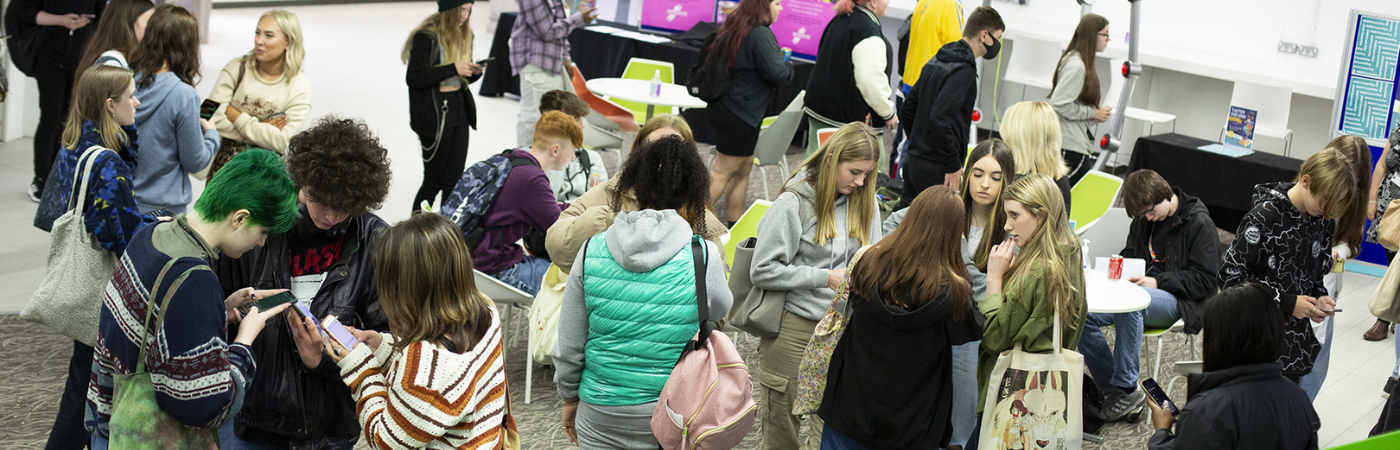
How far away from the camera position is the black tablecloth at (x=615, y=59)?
354 inches

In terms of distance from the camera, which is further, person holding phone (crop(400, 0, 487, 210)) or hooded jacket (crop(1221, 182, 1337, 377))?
person holding phone (crop(400, 0, 487, 210))

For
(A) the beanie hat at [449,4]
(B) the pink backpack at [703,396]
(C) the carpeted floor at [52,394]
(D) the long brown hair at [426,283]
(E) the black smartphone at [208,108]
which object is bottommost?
(C) the carpeted floor at [52,394]

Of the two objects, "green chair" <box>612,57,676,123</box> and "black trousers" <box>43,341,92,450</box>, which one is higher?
"green chair" <box>612,57,676,123</box>

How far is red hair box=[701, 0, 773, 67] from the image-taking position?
19.8ft

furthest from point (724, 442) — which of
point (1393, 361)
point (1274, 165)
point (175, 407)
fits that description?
point (1274, 165)

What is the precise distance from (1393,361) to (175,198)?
18.0 feet

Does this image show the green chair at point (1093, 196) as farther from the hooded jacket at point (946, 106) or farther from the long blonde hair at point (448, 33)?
the long blonde hair at point (448, 33)

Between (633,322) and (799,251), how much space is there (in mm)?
847

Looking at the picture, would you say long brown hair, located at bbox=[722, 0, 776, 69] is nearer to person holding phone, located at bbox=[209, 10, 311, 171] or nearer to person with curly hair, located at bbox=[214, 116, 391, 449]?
person holding phone, located at bbox=[209, 10, 311, 171]

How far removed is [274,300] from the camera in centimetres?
222

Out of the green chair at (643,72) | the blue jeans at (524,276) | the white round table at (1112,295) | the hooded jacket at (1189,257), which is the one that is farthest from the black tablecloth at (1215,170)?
the blue jeans at (524,276)

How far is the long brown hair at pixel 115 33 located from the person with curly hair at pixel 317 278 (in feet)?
7.13

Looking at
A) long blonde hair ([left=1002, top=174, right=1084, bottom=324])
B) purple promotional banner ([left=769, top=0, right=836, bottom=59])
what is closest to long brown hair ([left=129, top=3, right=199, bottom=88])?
long blonde hair ([left=1002, top=174, right=1084, bottom=324])

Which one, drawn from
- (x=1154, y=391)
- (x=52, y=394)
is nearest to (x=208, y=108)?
(x=52, y=394)
